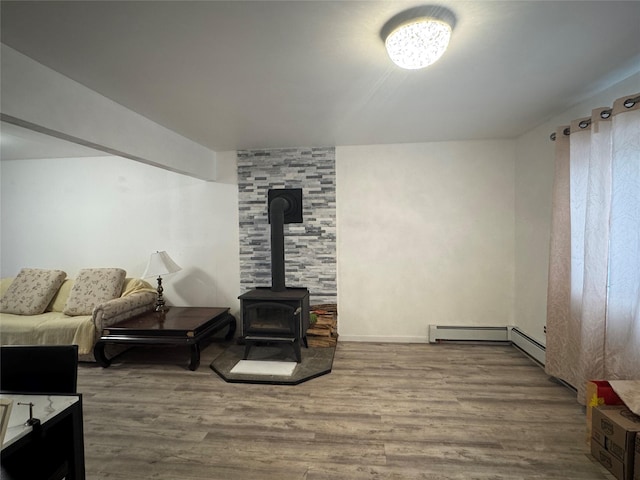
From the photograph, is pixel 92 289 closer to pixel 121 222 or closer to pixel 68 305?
pixel 68 305

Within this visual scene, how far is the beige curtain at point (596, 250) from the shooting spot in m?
1.78

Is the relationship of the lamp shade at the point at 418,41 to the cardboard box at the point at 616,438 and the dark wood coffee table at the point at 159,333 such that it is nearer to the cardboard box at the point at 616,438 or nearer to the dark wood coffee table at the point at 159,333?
the cardboard box at the point at 616,438

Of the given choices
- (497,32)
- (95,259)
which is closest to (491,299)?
(497,32)

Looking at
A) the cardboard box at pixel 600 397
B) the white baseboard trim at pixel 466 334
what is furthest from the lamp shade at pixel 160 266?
the cardboard box at pixel 600 397

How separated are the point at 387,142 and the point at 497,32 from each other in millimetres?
1992

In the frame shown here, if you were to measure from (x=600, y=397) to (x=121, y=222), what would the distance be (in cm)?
492

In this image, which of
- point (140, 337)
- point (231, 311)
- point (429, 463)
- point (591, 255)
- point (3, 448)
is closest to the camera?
point (3, 448)

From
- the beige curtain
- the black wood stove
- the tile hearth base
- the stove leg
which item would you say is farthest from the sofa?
the beige curtain

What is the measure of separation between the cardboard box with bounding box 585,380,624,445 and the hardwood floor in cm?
24

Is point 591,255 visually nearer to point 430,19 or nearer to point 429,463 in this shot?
point 429,463

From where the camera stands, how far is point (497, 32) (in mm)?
1389

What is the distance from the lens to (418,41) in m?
1.31

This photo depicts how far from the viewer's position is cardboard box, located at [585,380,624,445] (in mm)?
1751

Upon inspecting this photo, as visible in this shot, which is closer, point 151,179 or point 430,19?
point 430,19
